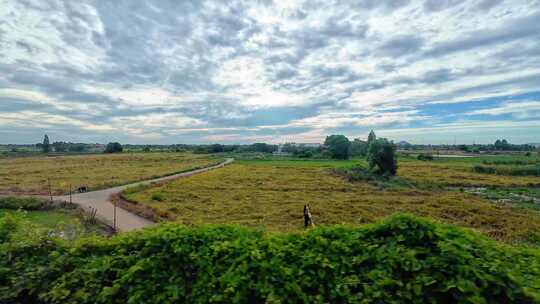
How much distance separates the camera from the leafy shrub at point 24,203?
19.9 meters

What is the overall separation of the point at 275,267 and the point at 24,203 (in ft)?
86.5

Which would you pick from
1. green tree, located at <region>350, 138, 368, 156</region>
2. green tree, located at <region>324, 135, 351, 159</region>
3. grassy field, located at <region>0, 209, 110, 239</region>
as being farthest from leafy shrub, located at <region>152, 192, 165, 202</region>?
green tree, located at <region>350, 138, 368, 156</region>

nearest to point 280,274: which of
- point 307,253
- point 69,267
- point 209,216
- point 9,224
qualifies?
point 307,253

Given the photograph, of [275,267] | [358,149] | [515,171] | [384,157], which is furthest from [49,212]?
[358,149]

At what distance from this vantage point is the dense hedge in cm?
219

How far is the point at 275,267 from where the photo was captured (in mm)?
2541

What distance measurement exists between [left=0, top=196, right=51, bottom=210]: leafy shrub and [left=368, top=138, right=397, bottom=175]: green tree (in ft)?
129

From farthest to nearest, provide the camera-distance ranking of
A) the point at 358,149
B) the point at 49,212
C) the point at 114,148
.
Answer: the point at 114,148 < the point at 358,149 < the point at 49,212

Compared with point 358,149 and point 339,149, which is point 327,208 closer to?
point 339,149

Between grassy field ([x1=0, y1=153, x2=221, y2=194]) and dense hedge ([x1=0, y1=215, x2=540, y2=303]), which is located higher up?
dense hedge ([x1=0, y1=215, x2=540, y2=303])

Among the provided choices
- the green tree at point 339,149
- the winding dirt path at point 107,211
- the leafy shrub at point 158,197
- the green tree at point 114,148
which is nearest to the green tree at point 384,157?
the leafy shrub at point 158,197

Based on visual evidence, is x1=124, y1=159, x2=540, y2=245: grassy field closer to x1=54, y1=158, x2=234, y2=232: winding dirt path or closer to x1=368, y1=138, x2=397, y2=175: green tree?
x1=54, y1=158, x2=234, y2=232: winding dirt path

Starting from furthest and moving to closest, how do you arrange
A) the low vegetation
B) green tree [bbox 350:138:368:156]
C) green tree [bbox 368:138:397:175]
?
green tree [bbox 350:138:368:156], green tree [bbox 368:138:397:175], the low vegetation

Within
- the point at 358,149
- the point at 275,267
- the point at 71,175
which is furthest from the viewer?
the point at 358,149
